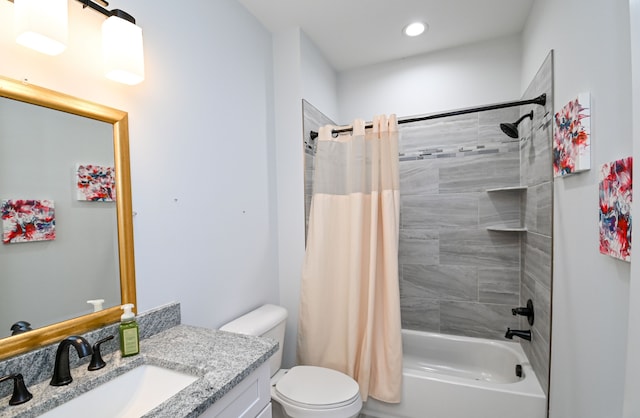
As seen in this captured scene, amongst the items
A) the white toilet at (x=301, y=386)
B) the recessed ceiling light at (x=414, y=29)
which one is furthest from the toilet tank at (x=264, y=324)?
the recessed ceiling light at (x=414, y=29)

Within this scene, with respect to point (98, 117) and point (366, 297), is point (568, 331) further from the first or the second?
point (98, 117)

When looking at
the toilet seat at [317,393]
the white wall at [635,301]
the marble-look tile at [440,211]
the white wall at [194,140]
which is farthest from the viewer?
the marble-look tile at [440,211]

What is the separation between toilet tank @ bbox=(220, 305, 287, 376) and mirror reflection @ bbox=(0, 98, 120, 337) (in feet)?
2.01

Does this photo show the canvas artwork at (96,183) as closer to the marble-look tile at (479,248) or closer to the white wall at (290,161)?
the white wall at (290,161)

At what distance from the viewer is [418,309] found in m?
2.50

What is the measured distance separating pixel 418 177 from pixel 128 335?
2.21 metres

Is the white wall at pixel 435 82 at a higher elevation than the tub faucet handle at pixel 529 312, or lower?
higher

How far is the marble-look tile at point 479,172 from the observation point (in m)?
2.21

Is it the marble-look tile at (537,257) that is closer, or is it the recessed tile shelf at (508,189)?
the marble-look tile at (537,257)

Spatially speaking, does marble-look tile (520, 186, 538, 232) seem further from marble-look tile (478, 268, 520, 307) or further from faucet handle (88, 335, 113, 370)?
faucet handle (88, 335, 113, 370)

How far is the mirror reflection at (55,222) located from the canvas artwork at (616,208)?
5.38ft

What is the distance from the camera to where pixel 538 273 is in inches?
68.1

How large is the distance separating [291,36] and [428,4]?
90 cm

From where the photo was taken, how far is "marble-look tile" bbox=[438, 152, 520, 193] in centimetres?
221
